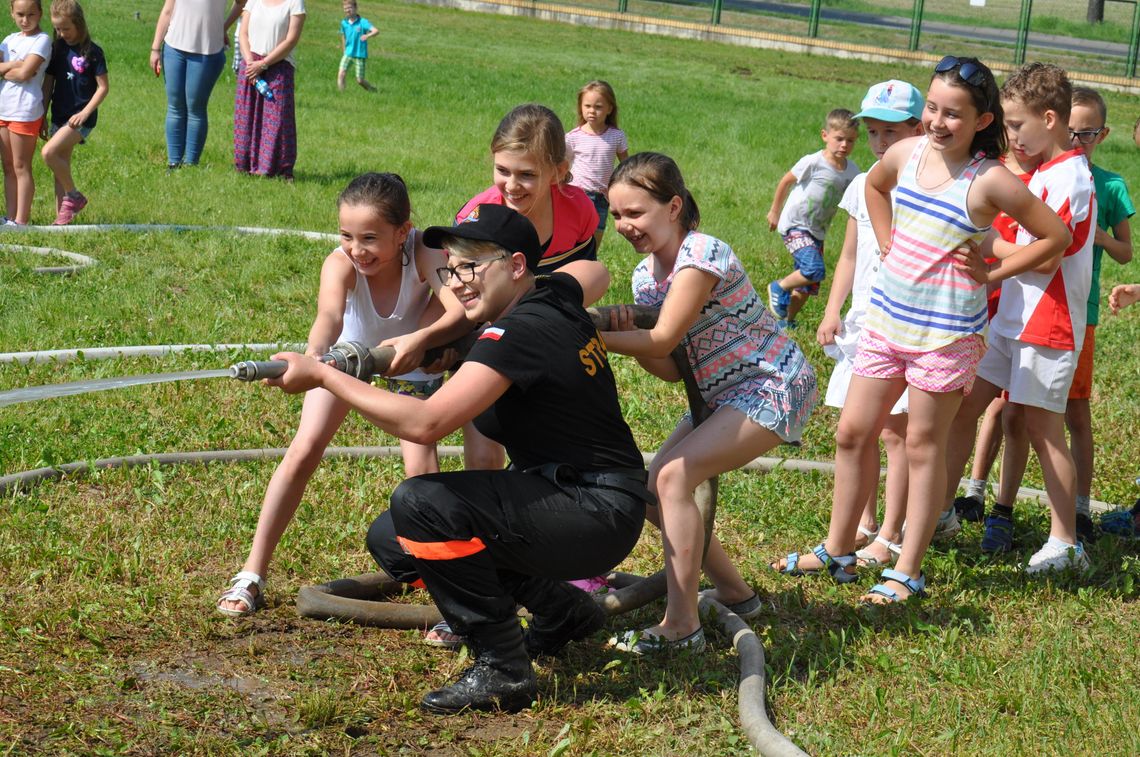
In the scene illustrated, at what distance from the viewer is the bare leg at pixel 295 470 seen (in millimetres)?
4441

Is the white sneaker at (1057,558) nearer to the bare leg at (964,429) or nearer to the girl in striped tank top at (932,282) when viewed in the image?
the bare leg at (964,429)

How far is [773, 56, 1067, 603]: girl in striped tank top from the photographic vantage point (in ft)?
15.0

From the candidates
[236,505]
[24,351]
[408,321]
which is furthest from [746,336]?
[24,351]

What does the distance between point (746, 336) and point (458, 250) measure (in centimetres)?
109

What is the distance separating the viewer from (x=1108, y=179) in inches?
223

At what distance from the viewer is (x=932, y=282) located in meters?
4.65

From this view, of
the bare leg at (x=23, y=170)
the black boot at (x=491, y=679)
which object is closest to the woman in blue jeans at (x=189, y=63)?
the bare leg at (x=23, y=170)

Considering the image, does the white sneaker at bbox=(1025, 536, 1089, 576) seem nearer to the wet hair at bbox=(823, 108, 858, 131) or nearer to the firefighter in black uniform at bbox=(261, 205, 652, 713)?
the firefighter in black uniform at bbox=(261, 205, 652, 713)

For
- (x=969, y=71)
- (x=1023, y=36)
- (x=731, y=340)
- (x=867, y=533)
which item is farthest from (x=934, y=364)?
(x=1023, y=36)

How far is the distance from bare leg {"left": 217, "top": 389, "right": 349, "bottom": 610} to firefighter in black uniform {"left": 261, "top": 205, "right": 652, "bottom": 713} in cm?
65

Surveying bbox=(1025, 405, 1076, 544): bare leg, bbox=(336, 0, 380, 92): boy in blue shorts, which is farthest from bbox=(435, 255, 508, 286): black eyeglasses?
bbox=(336, 0, 380, 92): boy in blue shorts

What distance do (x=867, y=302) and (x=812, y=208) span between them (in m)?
3.78

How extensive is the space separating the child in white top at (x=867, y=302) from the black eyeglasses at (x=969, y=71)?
2.17 feet

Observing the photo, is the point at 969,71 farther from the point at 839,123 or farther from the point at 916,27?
the point at 916,27
